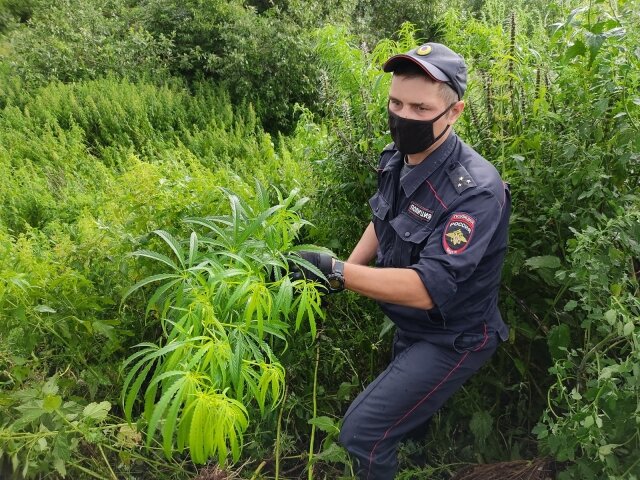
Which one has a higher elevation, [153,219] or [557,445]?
[153,219]

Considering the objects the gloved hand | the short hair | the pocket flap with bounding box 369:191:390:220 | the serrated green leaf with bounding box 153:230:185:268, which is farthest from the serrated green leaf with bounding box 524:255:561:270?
the serrated green leaf with bounding box 153:230:185:268

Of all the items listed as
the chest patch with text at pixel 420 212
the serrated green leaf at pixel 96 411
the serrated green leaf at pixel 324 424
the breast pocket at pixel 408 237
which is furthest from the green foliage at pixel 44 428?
the chest patch with text at pixel 420 212

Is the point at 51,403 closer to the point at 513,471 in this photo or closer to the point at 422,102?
the point at 422,102

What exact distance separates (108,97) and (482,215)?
6.41 metres

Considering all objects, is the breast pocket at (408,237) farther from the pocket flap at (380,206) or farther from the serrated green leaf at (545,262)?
the serrated green leaf at (545,262)

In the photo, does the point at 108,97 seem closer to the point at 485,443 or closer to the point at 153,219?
the point at 153,219

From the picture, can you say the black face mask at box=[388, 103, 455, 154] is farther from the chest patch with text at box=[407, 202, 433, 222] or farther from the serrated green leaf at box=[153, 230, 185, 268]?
the serrated green leaf at box=[153, 230, 185, 268]

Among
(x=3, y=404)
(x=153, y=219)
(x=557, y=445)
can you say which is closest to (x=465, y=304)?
(x=557, y=445)

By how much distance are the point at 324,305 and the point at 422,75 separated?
1.29 m

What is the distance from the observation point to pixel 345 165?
283 cm

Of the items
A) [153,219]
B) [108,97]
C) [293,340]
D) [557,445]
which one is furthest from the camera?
[108,97]

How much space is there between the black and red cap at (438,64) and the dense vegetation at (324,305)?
39 cm

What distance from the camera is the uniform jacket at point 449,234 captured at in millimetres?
2002

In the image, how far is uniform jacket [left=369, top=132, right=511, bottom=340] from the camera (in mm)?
2002
